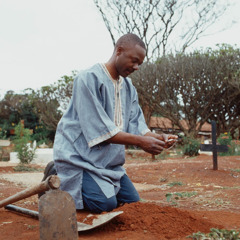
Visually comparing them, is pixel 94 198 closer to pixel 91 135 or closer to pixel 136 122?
pixel 91 135

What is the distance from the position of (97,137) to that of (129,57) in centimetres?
67

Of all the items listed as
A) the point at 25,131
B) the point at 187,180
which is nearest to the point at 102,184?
the point at 187,180

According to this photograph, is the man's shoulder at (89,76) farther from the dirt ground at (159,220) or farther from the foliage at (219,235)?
the foliage at (219,235)

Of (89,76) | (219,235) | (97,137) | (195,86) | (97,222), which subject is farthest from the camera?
(195,86)

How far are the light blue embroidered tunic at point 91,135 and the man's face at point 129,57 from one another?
0.18 meters

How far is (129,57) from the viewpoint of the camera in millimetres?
2750

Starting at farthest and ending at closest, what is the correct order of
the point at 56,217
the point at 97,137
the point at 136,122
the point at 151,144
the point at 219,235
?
the point at 136,122, the point at 97,137, the point at 151,144, the point at 219,235, the point at 56,217

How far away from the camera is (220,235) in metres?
2.00

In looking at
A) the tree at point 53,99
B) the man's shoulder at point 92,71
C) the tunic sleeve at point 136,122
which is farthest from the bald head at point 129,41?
the tree at point 53,99

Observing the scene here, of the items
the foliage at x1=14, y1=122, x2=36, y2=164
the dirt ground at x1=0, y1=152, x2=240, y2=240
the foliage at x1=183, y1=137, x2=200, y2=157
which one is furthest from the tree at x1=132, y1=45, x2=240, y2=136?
the dirt ground at x1=0, y1=152, x2=240, y2=240

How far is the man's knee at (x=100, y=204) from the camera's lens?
2.71m

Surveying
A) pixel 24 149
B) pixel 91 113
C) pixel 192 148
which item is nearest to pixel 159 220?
pixel 91 113

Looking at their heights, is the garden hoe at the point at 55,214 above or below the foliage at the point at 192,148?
above

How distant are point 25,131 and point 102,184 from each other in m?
6.24
